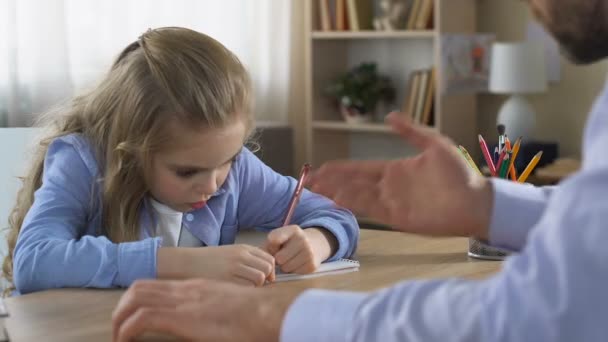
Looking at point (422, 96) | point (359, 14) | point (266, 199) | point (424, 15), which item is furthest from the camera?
point (359, 14)

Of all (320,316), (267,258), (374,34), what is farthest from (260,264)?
(374,34)

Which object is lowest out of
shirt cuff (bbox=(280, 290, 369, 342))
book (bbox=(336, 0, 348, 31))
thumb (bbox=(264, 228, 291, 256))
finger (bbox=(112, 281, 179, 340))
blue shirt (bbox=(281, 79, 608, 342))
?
thumb (bbox=(264, 228, 291, 256))

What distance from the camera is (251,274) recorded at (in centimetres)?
124

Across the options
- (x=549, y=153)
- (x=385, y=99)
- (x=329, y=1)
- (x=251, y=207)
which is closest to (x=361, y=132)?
(x=385, y=99)

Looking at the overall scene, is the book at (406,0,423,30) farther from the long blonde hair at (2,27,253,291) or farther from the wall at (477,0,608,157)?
the long blonde hair at (2,27,253,291)

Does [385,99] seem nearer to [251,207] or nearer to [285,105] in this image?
[285,105]

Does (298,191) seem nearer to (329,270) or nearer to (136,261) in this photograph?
(329,270)

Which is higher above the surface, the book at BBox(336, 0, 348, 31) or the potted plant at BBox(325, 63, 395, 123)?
the book at BBox(336, 0, 348, 31)

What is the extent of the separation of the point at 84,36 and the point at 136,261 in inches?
110

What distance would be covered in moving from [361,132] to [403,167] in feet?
12.4

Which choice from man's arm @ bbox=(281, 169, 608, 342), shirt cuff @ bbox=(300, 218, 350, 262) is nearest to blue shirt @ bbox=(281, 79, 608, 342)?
man's arm @ bbox=(281, 169, 608, 342)

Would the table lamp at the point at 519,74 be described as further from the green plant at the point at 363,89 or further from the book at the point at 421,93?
the green plant at the point at 363,89

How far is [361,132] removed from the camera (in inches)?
194

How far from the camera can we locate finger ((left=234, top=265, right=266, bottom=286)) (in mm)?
1241
